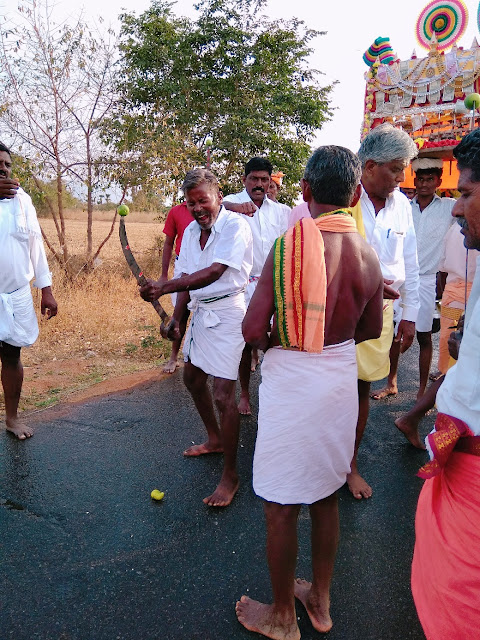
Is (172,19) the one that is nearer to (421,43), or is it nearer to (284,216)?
(421,43)

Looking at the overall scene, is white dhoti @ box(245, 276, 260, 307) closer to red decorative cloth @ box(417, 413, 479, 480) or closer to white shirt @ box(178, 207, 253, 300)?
white shirt @ box(178, 207, 253, 300)

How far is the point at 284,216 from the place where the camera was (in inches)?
191

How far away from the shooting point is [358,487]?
3217mm

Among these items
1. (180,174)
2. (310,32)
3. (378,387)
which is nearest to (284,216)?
(378,387)

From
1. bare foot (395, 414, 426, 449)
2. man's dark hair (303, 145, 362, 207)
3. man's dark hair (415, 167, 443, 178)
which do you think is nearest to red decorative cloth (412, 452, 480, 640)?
man's dark hair (303, 145, 362, 207)

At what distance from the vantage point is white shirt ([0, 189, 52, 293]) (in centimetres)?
374

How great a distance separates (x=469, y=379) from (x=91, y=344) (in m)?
5.38

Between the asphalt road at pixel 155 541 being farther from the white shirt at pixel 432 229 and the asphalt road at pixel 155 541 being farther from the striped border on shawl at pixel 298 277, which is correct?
the white shirt at pixel 432 229

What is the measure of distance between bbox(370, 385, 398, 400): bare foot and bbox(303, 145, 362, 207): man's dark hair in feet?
10.3

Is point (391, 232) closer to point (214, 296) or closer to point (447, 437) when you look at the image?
point (214, 296)

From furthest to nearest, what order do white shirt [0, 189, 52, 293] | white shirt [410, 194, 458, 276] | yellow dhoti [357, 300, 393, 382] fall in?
white shirt [410, 194, 458, 276] < white shirt [0, 189, 52, 293] < yellow dhoti [357, 300, 393, 382]

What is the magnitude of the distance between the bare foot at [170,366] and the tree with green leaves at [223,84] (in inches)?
202

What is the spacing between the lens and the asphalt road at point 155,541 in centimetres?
221

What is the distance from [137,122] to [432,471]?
8856 millimetres
